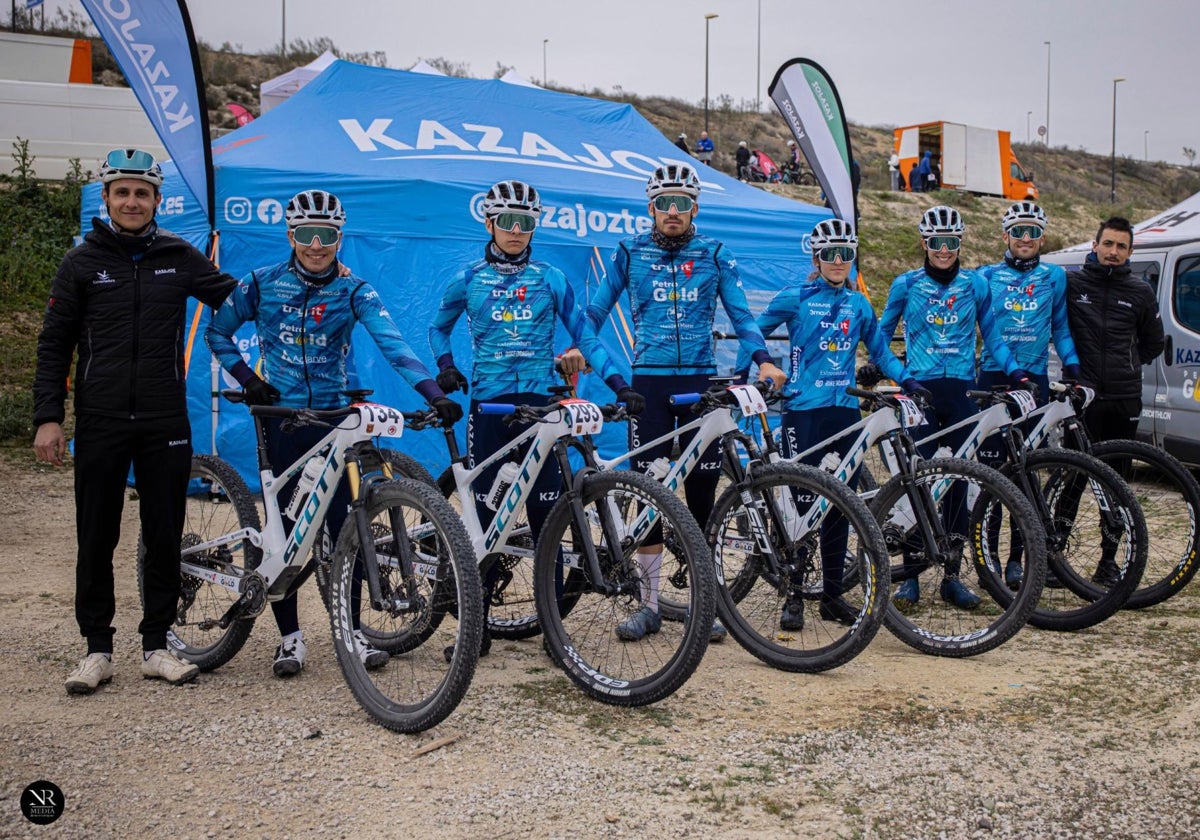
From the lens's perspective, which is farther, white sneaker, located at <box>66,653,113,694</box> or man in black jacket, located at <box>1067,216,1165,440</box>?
man in black jacket, located at <box>1067,216,1165,440</box>

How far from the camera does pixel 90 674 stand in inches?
171

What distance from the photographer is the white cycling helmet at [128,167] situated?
438 cm

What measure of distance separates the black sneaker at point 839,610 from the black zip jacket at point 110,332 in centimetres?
296

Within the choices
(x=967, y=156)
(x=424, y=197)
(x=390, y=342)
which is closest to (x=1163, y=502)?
(x=390, y=342)

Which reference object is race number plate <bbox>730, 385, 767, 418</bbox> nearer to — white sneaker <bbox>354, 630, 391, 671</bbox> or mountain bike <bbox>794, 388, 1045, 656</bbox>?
mountain bike <bbox>794, 388, 1045, 656</bbox>

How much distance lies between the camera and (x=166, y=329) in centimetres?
445

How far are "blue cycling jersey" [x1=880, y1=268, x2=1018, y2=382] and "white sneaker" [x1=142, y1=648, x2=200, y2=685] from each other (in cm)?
384

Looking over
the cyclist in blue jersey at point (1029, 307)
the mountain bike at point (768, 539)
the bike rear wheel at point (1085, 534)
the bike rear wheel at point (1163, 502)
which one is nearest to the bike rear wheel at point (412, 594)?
the mountain bike at point (768, 539)

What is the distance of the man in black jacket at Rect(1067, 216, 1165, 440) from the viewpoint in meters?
6.64

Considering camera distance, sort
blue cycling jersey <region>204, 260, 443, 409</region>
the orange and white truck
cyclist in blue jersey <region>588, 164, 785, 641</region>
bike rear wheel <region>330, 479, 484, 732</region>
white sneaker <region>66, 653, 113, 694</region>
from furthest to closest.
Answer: the orange and white truck < cyclist in blue jersey <region>588, 164, 785, 641</region> < blue cycling jersey <region>204, 260, 443, 409</region> < white sneaker <region>66, 653, 113, 694</region> < bike rear wheel <region>330, 479, 484, 732</region>

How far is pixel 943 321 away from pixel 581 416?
2.70 meters

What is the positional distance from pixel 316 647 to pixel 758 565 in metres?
2.02

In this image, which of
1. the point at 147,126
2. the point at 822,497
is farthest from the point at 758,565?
A: the point at 147,126

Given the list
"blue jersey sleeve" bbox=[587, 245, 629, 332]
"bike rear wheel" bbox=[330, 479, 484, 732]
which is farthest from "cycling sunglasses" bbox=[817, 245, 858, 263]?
"bike rear wheel" bbox=[330, 479, 484, 732]
